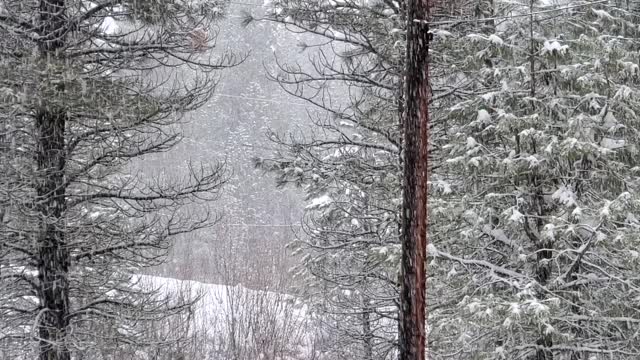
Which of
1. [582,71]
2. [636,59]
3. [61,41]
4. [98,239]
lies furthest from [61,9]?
[636,59]

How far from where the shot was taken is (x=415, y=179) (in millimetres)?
5996

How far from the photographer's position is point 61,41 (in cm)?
783

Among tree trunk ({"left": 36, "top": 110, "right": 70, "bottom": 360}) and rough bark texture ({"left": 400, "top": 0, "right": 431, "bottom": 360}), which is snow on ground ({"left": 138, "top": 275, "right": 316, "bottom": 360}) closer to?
tree trunk ({"left": 36, "top": 110, "right": 70, "bottom": 360})

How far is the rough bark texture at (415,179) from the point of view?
19.6ft

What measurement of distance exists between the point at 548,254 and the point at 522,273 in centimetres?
46

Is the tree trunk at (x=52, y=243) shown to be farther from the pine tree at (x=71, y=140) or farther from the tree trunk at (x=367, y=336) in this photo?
the tree trunk at (x=367, y=336)

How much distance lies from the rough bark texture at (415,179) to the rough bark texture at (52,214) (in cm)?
452

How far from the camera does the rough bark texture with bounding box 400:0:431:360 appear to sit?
19.6ft

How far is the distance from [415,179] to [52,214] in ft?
16.3

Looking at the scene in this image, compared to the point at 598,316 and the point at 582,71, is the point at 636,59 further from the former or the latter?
the point at 598,316

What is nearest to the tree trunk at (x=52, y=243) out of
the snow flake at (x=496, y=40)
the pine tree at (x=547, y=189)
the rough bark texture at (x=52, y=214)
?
the rough bark texture at (x=52, y=214)

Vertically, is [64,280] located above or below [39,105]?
below

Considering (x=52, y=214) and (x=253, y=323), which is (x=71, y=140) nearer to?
(x=52, y=214)

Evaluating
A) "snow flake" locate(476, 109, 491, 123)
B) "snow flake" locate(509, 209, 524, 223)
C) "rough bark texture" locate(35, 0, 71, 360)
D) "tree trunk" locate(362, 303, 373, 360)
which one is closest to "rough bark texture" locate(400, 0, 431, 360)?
"snow flake" locate(509, 209, 524, 223)
